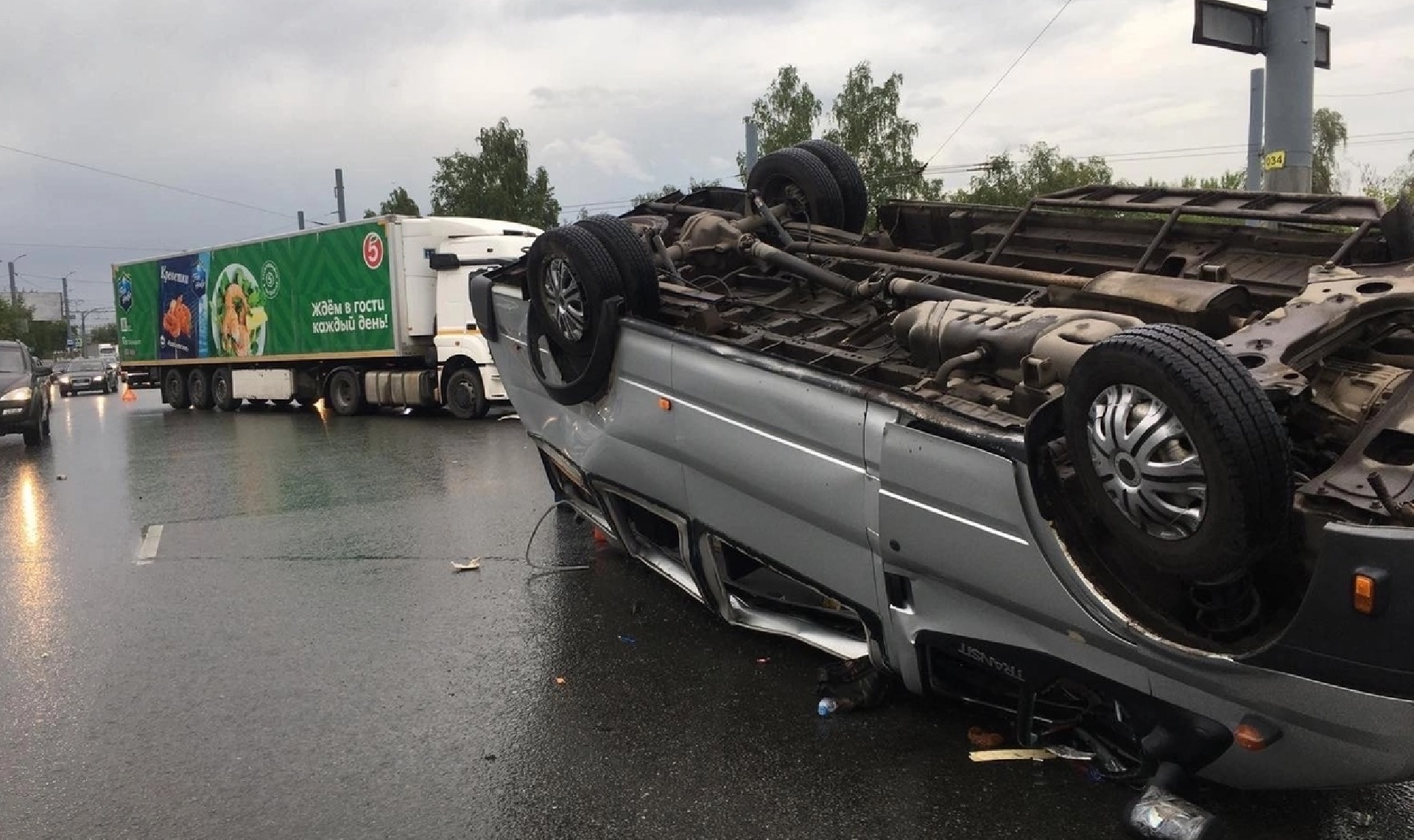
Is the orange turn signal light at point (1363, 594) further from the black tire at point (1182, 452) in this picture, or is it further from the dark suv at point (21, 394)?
the dark suv at point (21, 394)

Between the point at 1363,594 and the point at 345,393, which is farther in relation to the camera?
the point at 345,393

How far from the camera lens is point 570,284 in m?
4.71

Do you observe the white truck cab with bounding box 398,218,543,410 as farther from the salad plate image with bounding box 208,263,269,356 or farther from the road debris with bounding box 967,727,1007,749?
the road debris with bounding box 967,727,1007,749

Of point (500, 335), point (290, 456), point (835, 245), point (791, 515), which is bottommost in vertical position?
point (290, 456)

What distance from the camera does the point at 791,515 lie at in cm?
375

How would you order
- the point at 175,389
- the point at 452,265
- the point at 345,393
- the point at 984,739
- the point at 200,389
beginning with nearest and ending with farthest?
the point at 984,739
the point at 452,265
the point at 345,393
the point at 200,389
the point at 175,389

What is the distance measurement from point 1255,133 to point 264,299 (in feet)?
54.7

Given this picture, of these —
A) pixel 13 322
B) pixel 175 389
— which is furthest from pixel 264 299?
pixel 13 322

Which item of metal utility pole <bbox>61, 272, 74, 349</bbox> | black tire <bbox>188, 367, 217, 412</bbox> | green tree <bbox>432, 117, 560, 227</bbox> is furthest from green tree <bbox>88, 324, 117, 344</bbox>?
black tire <bbox>188, 367, 217, 412</bbox>

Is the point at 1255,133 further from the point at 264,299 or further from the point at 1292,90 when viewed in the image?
the point at 264,299

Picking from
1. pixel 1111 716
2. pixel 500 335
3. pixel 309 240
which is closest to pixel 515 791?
pixel 1111 716

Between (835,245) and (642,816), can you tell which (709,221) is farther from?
(642,816)

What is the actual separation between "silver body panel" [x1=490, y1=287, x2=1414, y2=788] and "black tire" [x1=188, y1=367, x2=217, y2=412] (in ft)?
68.0

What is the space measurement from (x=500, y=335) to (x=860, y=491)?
2.89 metres
